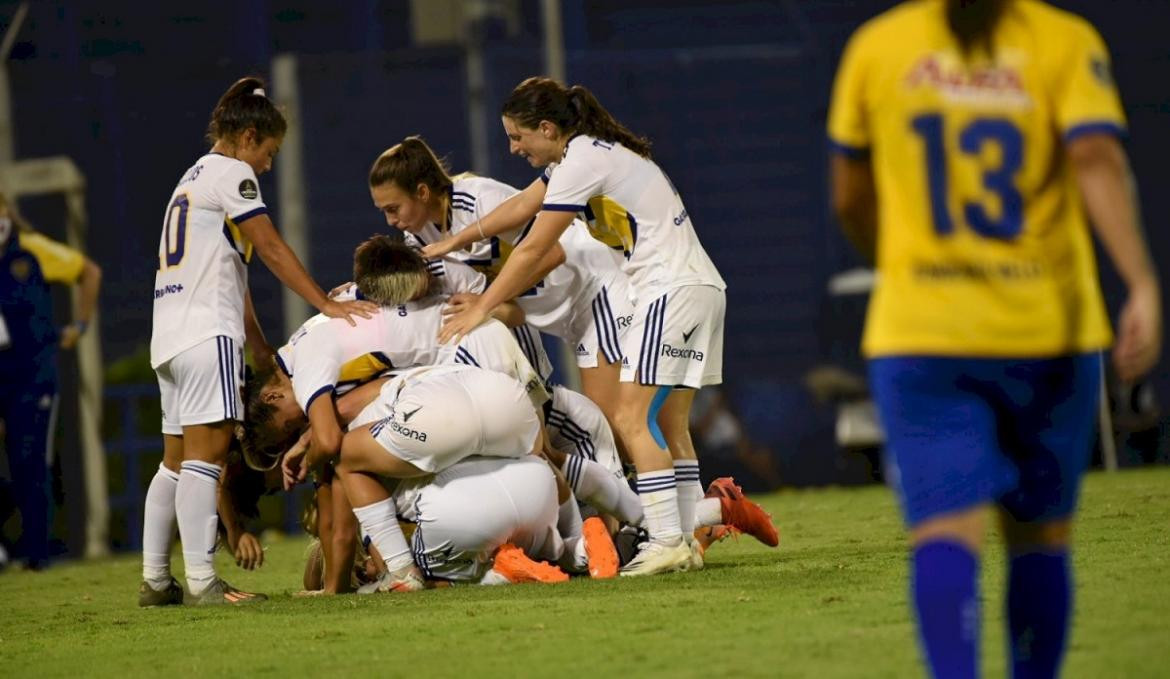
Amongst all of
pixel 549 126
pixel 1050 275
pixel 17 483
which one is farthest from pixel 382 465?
pixel 17 483

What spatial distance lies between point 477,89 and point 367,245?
575 centimetres

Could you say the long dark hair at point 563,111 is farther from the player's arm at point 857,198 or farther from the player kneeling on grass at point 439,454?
the player's arm at point 857,198

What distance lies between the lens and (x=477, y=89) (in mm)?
11797

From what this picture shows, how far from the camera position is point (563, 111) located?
6078 millimetres

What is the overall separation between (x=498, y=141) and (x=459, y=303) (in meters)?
5.81

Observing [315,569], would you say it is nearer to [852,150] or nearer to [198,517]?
[198,517]

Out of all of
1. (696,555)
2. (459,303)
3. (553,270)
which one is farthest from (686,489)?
(459,303)

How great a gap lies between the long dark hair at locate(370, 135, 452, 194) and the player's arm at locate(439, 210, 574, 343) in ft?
1.93

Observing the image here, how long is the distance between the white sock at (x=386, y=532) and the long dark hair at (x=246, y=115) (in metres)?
1.37

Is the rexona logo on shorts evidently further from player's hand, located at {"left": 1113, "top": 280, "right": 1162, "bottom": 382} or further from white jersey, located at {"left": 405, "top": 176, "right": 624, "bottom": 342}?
player's hand, located at {"left": 1113, "top": 280, "right": 1162, "bottom": 382}

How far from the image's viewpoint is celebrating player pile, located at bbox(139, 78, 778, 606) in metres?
5.76

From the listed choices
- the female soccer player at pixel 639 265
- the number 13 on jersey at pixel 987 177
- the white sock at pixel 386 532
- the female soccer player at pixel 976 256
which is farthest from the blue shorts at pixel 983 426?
the white sock at pixel 386 532

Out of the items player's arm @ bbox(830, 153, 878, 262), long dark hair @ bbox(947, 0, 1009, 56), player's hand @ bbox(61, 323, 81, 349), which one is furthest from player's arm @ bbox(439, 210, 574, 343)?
player's hand @ bbox(61, 323, 81, 349)

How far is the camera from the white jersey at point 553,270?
657 cm
